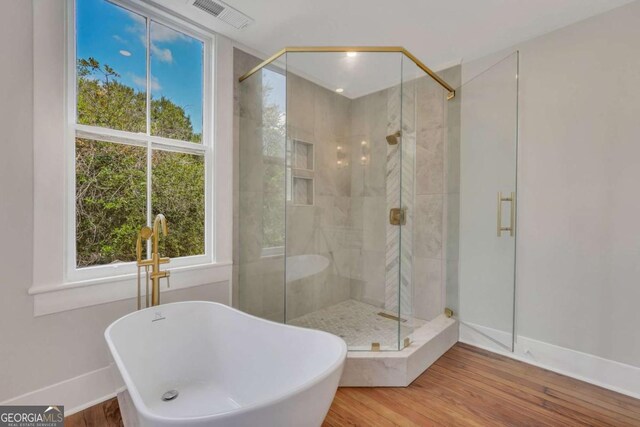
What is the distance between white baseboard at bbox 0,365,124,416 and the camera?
4.82ft

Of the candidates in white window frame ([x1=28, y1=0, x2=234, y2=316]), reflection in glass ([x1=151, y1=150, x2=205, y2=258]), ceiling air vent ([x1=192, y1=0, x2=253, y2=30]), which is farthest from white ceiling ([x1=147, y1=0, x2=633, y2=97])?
reflection in glass ([x1=151, y1=150, x2=205, y2=258])

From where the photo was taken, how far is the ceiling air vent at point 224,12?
184 centimetres

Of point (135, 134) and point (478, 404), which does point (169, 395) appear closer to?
point (135, 134)

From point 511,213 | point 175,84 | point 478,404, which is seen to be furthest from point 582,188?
point 175,84

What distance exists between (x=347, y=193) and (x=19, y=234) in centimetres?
217

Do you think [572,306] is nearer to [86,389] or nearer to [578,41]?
[578,41]

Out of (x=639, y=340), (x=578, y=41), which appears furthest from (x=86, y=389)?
(x=578, y=41)

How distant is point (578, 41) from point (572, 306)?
1.82m

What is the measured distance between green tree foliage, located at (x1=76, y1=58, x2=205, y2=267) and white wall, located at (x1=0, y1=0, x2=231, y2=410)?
232 mm

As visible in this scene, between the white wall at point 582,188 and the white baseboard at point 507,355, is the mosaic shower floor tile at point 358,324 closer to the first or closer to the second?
the white baseboard at point 507,355

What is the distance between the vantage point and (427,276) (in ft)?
8.67

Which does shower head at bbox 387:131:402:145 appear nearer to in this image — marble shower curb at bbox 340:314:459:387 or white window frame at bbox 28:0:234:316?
marble shower curb at bbox 340:314:459:387

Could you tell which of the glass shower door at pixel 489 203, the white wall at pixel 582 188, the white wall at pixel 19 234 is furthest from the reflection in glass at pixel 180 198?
the white wall at pixel 582 188

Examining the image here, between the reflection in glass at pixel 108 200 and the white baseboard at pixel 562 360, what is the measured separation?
2.71m
